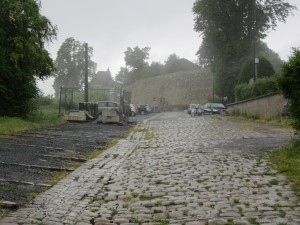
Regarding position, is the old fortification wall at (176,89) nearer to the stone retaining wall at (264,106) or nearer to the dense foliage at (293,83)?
the stone retaining wall at (264,106)

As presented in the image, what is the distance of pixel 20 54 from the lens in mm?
21250

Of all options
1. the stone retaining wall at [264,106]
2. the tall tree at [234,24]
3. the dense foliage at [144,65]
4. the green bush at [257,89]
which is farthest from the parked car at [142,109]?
the dense foliage at [144,65]

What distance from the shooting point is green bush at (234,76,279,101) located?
97.2 feet

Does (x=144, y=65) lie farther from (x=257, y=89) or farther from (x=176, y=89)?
(x=257, y=89)

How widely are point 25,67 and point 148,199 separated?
1743 cm

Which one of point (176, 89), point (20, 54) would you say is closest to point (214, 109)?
point (20, 54)

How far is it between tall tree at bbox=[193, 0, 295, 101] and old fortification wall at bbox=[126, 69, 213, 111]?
28.6 m

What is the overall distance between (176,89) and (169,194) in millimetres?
81800

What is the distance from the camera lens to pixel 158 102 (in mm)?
90250

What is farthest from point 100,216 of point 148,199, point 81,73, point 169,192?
point 81,73

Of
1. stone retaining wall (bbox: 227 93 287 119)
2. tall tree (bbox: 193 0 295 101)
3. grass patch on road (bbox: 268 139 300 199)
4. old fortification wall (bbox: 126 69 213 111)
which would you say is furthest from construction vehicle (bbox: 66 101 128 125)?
old fortification wall (bbox: 126 69 213 111)

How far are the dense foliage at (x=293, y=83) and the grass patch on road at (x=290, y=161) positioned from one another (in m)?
0.63

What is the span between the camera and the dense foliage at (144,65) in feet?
349

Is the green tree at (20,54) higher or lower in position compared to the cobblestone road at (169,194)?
higher
